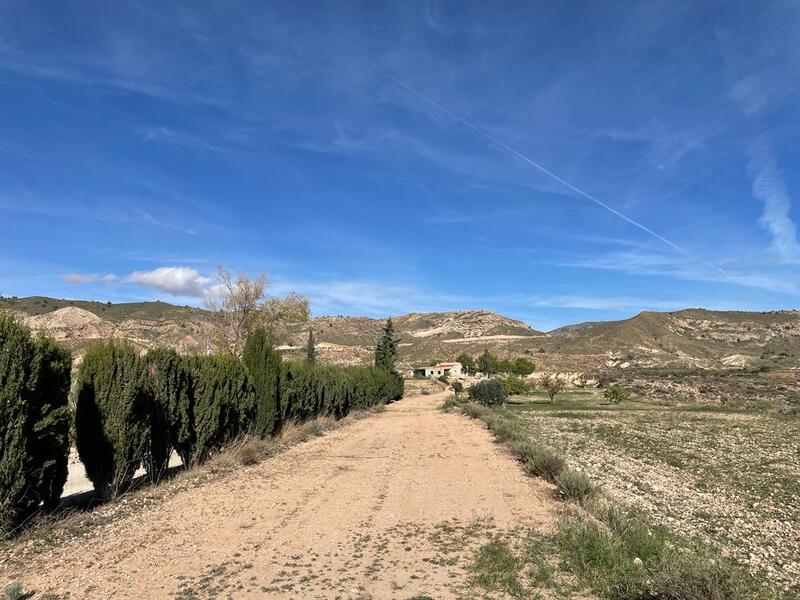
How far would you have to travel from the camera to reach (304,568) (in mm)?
5582

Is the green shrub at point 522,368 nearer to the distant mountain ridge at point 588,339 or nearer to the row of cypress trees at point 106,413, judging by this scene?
the distant mountain ridge at point 588,339

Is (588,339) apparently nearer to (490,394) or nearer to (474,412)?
(490,394)

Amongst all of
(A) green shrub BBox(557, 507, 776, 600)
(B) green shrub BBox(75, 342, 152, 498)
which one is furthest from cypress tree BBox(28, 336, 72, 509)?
(A) green shrub BBox(557, 507, 776, 600)

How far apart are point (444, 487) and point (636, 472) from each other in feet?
22.1

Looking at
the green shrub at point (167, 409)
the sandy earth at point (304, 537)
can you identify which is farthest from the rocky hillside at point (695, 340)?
the green shrub at point (167, 409)

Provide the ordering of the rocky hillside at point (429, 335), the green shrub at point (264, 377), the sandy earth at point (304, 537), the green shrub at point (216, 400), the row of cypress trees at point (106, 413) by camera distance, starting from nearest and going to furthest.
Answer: the sandy earth at point (304, 537), the row of cypress trees at point (106, 413), the green shrub at point (216, 400), the green shrub at point (264, 377), the rocky hillside at point (429, 335)

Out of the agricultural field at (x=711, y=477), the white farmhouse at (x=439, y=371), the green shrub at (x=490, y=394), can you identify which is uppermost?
the white farmhouse at (x=439, y=371)

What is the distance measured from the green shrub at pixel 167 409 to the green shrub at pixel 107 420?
0.71 meters

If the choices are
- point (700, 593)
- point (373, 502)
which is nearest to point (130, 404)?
point (373, 502)

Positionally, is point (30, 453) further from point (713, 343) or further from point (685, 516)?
point (713, 343)

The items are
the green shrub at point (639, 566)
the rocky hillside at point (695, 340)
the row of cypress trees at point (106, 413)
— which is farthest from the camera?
the rocky hillside at point (695, 340)

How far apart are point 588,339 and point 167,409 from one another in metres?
122

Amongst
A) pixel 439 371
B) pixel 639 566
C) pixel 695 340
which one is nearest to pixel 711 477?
pixel 639 566

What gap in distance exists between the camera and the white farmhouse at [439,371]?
99900 mm
